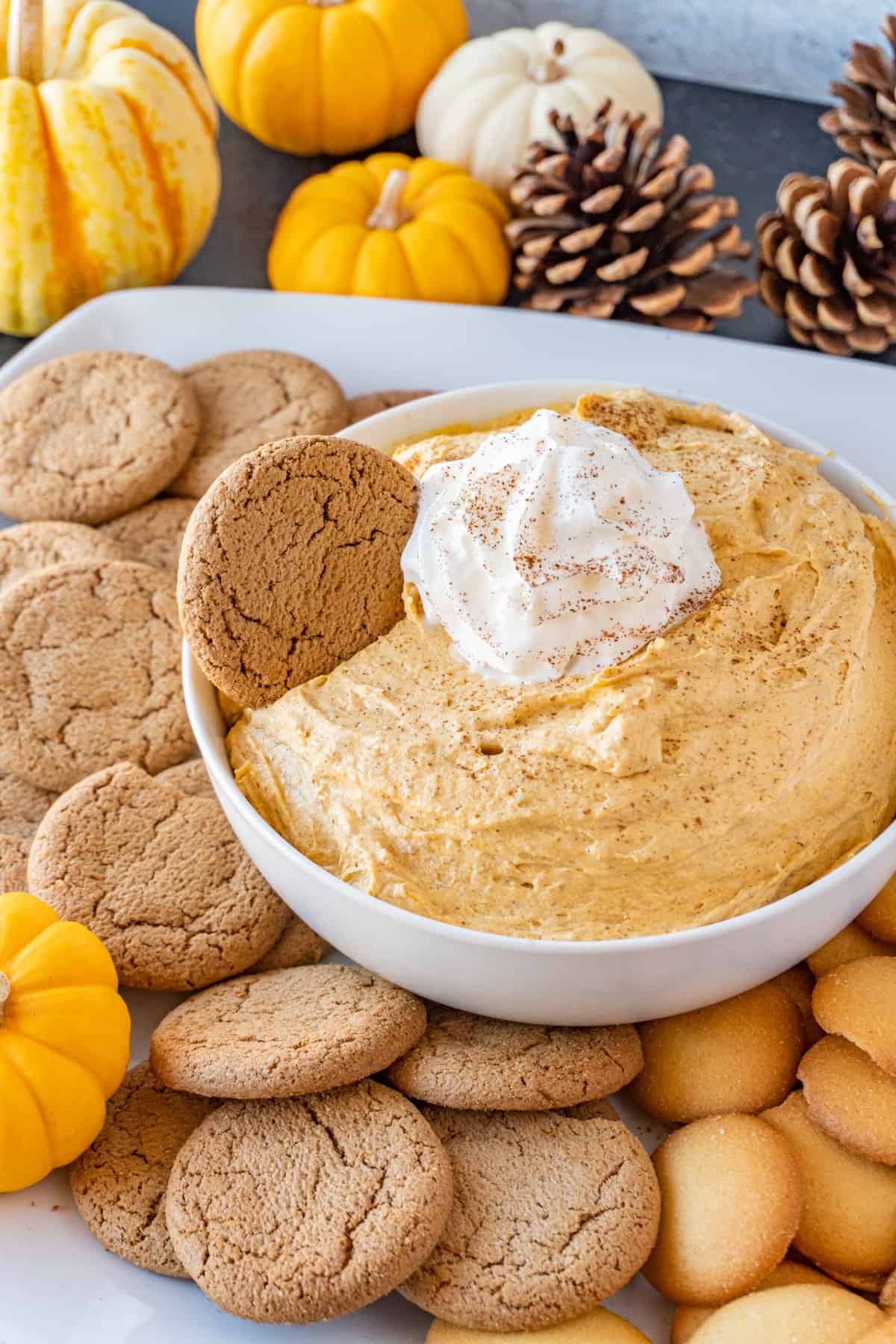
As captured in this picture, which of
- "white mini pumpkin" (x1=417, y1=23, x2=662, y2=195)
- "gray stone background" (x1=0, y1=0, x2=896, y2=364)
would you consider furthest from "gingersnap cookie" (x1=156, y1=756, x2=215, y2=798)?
"white mini pumpkin" (x1=417, y1=23, x2=662, y2=195)

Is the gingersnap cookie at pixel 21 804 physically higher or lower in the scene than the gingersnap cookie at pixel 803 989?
higher

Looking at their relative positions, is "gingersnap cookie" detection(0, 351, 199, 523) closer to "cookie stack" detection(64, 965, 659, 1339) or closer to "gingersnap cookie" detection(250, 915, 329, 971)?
"gingersnap cookie" detection(250, 915, 329, 971)

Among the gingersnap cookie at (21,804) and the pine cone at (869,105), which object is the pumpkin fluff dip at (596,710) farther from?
the pine cone at (869,105)

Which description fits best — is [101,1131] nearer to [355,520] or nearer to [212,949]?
[212,949]

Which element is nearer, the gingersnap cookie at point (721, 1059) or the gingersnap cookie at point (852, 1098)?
the gingersnap cookie at point (852, 1098)

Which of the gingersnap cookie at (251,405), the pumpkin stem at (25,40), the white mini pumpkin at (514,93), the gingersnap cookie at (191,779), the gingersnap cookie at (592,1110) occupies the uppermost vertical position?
the pumpkin stem at (25,40)

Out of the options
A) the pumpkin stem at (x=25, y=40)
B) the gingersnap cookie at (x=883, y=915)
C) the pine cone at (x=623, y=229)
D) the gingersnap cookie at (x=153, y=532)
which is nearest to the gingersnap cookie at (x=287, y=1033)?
the gingersnap cookie at (x=883, y=915)

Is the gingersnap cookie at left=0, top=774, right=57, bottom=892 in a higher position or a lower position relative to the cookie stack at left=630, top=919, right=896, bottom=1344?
higher
